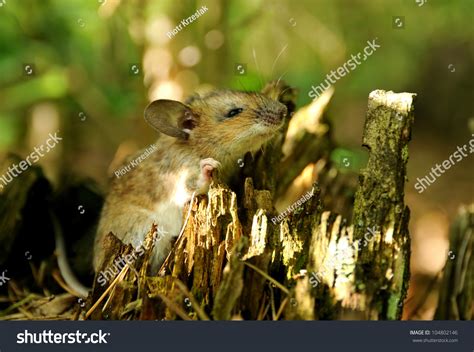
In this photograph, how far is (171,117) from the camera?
423 cm

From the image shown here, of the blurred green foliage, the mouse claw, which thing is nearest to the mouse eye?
the mouse claw

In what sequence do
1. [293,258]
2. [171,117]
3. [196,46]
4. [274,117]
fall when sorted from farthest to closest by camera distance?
[196,46] → [171,117] → [274,117] → [293,258]

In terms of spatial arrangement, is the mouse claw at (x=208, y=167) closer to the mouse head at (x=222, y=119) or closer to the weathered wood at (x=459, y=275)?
the mouse head at (x=222, y=119)

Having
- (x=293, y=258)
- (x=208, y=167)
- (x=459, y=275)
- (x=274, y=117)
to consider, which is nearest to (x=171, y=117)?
(x=208, y=167)

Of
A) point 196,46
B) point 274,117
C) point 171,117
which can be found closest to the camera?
point 274,117

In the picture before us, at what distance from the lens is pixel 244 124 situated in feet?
13.6

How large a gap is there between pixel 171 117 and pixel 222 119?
0.36 meters

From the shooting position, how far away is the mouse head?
4078 mm

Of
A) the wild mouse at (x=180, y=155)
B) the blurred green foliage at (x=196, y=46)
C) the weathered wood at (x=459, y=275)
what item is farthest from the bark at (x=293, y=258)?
the blurred green foliage at (x=196, y=46)

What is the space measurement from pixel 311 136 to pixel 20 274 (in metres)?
2.43

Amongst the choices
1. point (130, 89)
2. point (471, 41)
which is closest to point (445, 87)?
point (471, 41)

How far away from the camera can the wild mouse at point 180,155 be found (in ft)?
13.4

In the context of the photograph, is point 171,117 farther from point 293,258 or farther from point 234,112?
point 293,258

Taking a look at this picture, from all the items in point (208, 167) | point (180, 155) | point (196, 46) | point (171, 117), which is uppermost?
point (196, 46)
